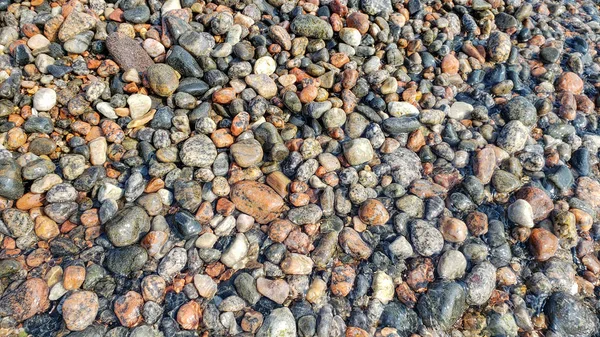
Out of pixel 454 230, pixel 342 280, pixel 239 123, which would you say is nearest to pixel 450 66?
pixel 454 230

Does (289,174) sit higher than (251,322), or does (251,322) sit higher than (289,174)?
(289,174)

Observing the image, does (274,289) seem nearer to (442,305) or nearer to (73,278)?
(442,305)

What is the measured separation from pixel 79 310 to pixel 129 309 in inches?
14.2

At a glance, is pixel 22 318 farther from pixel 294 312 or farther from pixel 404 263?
pixel 404 263

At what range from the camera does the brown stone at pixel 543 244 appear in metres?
3.49

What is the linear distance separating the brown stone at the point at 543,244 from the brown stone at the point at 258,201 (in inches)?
88.6

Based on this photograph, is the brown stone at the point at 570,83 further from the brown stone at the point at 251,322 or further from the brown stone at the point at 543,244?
the brown stone at the point at 251,322

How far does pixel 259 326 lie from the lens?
3029 mm

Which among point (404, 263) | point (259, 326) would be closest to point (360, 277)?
point (404, 263)

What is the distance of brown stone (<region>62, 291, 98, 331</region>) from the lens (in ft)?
9.69

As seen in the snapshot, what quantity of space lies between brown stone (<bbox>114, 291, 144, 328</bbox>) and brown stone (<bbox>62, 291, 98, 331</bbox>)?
6.9 inches

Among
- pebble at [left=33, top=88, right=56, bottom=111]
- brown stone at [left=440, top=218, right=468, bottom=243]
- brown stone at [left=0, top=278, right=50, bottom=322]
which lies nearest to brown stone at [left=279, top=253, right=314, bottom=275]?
brown stone at [left=440, top=218, right=468, bottom=243]

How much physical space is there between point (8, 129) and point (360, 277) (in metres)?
3.63

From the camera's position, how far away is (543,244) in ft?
11.5
